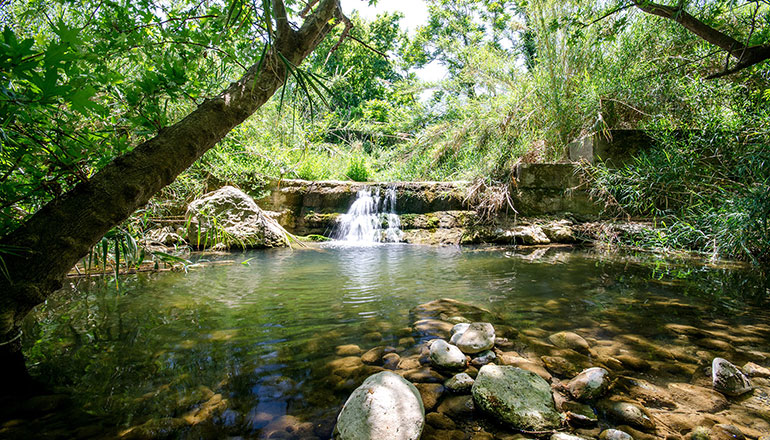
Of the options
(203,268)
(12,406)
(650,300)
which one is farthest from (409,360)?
(203,268)

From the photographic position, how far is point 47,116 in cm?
110

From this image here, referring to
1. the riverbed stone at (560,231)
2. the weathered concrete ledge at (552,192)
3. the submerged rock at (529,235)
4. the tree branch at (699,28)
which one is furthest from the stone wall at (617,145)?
the tree branch at (699,28)

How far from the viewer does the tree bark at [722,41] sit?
293 cm

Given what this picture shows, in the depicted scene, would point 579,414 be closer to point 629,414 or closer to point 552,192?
point 629,414

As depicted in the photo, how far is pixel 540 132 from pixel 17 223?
7106mm

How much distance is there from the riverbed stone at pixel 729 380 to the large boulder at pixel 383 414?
1.31 metres

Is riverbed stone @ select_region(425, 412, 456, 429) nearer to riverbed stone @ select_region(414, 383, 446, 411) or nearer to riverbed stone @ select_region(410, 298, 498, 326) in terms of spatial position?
riverbed stone @ select_region(414, 383, 446, 411)

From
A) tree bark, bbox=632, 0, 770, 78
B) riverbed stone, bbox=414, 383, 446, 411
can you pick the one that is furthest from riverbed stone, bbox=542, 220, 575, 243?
riverbed stone, bbox=414, 383, 446, 411

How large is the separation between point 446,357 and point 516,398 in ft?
1.39

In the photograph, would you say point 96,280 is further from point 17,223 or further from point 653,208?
point 653,208

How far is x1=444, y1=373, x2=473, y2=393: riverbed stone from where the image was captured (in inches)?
57.2

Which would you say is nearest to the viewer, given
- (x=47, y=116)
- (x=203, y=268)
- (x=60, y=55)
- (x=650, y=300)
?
(x=60, y=55)

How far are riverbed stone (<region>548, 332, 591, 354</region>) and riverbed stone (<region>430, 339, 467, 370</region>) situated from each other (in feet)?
2.11

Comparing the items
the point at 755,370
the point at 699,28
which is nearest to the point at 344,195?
the point at 699,28
